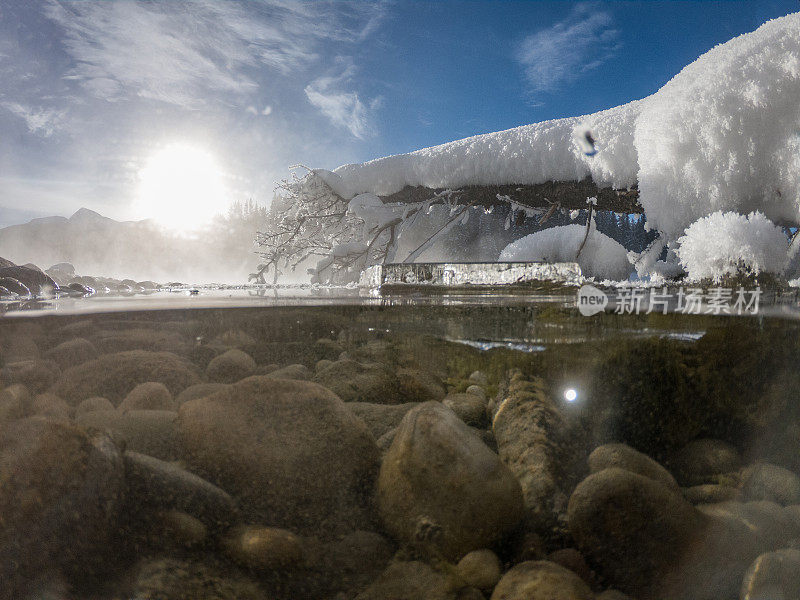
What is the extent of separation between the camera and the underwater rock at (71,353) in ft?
3.58

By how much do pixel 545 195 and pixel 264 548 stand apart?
3.65 meters

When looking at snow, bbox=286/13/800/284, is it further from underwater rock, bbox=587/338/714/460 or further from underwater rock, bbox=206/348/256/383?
underwater rock, bbox=206/348/256/383

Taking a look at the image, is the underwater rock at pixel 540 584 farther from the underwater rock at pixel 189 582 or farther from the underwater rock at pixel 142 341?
the underwater rock at pixel 142 341

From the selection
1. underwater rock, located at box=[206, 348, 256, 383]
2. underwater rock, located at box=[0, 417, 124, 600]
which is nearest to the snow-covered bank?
underwater rock, located at box=[206, 348, 256, 383]

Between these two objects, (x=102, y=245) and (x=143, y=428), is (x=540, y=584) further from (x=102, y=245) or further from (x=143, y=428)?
(x=102, y=245)

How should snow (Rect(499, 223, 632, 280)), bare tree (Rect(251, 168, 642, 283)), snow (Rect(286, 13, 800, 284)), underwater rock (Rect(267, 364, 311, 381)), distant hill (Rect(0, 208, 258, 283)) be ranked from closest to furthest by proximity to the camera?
underwater rock (Rect(267, 364, 311, 381)) → distant hill (Rect(0, 208, 258, 283)) → snow (Rect(286, 13, 800, 284)) → snow (Rect(499, 223, 632, 280)) → bare tree (Rect(251, 168, 642, 283))

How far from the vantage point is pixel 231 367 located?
1.05 metres

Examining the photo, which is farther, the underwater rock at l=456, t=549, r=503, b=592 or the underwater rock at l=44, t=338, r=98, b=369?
the underwater rock at l=44, t=338, r=98, b=369

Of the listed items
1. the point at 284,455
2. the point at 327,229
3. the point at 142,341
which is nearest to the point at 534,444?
the point at 284,455

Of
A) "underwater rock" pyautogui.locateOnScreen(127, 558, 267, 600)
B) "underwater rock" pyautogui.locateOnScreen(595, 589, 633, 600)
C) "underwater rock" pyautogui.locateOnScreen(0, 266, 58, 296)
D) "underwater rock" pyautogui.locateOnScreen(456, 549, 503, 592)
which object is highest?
"underwater rock" pyautogui.locateOnScreen(0, 266, 58, 296)

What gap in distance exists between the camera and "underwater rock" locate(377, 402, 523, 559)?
696 mm

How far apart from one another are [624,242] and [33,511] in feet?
14.4

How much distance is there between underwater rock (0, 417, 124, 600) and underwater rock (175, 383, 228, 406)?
23 centimetres

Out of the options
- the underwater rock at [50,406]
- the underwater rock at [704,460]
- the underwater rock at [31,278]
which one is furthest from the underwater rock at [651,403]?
the underwater rock at [31,278]
